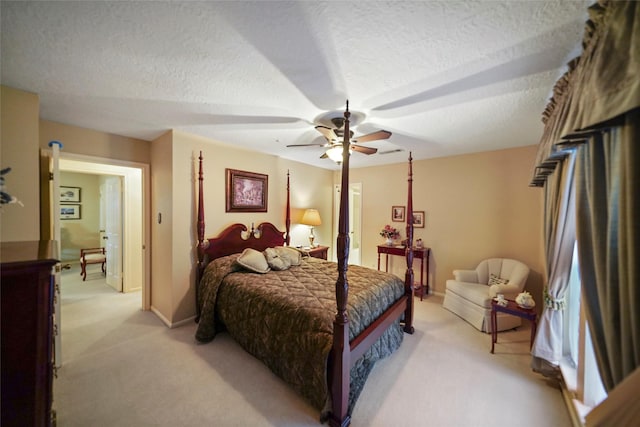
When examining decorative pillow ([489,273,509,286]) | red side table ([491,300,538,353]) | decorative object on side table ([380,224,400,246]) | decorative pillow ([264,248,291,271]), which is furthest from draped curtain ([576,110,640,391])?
decorative object on side table ([380,224,400,246])

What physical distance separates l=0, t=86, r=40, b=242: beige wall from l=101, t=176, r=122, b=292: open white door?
2.37 m

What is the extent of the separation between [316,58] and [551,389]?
3268 millimetres

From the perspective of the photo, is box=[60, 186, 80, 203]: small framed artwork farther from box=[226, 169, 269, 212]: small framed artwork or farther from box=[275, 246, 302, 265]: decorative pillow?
box=[275, 246, 302, 265]: decorative pillow

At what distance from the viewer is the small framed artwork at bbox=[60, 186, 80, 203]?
18.3 feet

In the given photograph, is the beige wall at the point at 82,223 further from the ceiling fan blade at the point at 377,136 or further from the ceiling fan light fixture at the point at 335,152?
the ceiling fan blade at the point at 377,136

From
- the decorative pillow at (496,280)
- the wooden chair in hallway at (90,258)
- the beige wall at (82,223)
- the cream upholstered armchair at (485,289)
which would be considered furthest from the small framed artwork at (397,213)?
the beige wall at (82,223)

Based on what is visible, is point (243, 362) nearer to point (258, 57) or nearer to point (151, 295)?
point (151, 295)

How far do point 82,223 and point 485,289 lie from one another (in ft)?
29.7

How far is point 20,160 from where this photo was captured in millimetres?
1829

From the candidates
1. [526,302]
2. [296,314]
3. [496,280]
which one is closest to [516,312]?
[526,302]

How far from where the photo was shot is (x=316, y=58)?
1.44 metres

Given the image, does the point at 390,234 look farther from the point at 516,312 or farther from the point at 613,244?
the point at 613,244

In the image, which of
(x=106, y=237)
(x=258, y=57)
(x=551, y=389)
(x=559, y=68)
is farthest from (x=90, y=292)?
(x=559, y=68)

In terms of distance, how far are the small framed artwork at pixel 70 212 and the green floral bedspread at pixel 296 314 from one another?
5.56 m
